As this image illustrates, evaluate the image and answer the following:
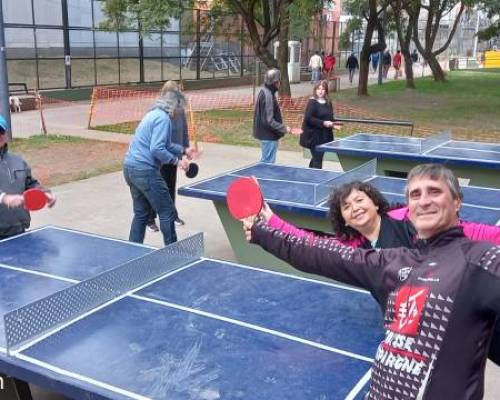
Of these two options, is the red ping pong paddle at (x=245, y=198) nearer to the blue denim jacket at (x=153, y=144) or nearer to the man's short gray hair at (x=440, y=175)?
the man's short gray hair at (x=440, y=175)

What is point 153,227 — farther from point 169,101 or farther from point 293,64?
point 293,64

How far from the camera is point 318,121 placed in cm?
825

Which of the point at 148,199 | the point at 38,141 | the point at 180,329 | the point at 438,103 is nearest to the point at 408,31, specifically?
the point at 438,103

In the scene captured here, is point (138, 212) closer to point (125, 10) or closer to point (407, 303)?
point (407, 303)

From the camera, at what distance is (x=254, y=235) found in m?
2.73

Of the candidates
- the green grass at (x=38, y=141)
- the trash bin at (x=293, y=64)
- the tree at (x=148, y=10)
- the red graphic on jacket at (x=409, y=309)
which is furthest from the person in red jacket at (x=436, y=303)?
the trash bin at (x=293, y=64)

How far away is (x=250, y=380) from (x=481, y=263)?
0.99m

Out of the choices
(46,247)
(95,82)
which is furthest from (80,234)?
(95,82)

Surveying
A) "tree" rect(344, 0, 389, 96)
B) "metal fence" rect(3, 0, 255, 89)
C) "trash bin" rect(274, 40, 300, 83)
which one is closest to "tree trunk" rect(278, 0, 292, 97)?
"metal fence" rect(3, 0, 255, 89)

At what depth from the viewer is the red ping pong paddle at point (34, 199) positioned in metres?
3.94

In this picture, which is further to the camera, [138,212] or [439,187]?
[138,212]

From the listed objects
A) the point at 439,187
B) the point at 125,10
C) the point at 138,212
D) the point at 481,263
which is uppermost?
the point at 125,10

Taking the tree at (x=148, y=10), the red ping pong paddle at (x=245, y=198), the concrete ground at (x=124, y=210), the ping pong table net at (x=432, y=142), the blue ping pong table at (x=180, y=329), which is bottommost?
the concrete ground at (x=124, y=210)

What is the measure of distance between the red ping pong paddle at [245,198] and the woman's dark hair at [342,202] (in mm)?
656
